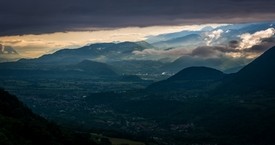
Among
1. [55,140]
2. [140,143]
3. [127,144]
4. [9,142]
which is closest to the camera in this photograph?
[9,142]

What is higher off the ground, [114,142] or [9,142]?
[9,142]

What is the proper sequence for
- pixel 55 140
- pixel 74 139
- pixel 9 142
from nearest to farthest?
pixel 9 142, pixel 55 140, pixel 74 139

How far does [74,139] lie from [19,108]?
33.3 meters

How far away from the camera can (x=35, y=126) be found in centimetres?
12688

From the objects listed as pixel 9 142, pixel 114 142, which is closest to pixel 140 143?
pixel 114 142

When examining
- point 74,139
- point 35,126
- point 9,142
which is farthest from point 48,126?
point 9,142

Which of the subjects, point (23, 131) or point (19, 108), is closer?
point (23, 131)

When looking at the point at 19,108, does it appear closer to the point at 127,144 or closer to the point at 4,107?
the point at 4,107

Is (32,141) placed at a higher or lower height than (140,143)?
higher

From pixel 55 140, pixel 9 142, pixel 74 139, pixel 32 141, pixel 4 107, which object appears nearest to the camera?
pixel 9 142

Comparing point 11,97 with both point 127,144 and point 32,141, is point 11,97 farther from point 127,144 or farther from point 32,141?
point 32,141

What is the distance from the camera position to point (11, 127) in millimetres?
122500

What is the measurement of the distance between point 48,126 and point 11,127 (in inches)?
897

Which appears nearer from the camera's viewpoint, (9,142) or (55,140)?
(9,142)
